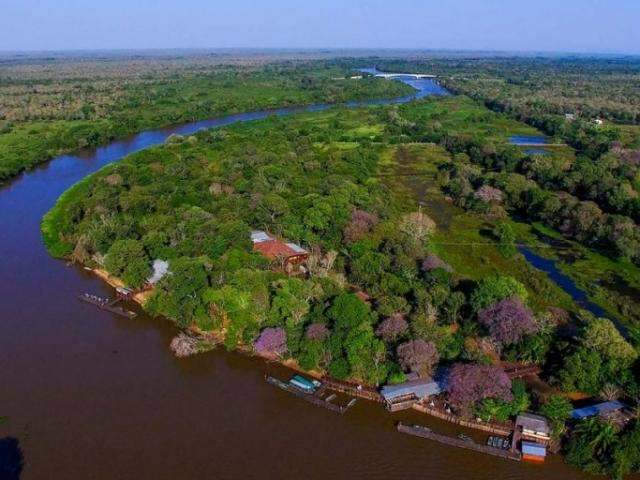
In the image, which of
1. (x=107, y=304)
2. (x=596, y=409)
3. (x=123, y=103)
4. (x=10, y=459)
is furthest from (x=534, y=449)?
(x=123, y=103)

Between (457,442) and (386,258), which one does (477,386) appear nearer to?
(457,442)

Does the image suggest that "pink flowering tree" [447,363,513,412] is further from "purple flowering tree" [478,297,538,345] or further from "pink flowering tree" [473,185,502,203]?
"pink flowering tree" [473,185,502,203]

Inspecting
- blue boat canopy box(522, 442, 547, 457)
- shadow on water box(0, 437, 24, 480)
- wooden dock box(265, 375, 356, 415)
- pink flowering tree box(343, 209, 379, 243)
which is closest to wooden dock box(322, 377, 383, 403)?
wooden dock box(265, 375, 356, 415)

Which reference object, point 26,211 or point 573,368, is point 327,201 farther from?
point 26,211

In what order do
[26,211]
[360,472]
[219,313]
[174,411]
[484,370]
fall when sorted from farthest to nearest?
[26,211]
[219,313]
[174,411]
[484,370]
[360,472]

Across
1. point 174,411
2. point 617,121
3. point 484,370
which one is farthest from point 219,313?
point 617,121

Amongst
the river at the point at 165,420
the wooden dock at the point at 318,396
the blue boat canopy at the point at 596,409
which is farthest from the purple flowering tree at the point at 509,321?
the wooden dock at the point at 318,396
